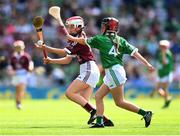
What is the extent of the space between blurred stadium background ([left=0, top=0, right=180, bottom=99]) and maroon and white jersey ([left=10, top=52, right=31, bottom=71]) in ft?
21.5

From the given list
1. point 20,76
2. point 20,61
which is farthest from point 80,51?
point 20,76

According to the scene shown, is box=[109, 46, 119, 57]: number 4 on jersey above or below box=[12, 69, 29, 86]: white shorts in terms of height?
above

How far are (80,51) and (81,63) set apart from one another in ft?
1.20

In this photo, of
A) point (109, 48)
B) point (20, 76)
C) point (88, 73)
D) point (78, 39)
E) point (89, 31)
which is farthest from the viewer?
point (89, 31)

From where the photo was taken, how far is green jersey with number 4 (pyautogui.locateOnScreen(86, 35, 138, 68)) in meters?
17.3

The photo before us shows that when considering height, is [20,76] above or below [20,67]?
below

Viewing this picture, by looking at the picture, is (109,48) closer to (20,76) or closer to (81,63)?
(81,63)

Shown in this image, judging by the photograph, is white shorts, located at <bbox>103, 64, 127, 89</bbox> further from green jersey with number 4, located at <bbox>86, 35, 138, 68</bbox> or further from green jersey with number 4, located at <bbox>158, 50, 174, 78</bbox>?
green jersey with number 4, located at <bbox>158, 50, 174, 78</bbox>

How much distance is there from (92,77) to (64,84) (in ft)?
59.1

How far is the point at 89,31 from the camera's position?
126 ft

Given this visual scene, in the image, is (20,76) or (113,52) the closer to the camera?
(113,52)

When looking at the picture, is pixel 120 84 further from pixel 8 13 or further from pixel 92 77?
pixel 8 13

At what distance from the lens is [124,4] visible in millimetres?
40594

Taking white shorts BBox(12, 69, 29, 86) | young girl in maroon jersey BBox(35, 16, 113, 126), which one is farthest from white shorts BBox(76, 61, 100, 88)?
white shorts BBox(12, 69, 29, 86)
